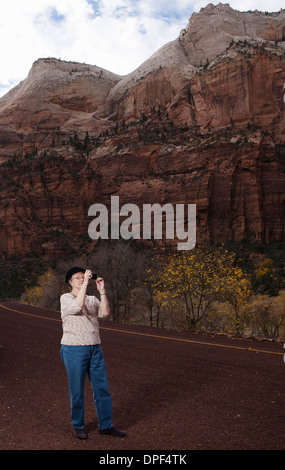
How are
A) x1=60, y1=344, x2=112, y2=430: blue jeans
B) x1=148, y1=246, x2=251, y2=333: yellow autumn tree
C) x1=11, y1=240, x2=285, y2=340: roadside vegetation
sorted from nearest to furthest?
x1=60, y1=344, x2=112, y2=430: blue jeans < x1=148, y1=246, x2=251, y2=333: yellow autumn tree < x1=11, y1=240, x2=285, y2=340: roadside vegetation

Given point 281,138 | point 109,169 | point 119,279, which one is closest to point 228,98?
point 281,138

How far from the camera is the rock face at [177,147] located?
63.0m

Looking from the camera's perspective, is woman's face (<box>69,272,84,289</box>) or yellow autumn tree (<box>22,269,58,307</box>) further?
yellow autumn tree (<box>22,269,58,307</box>)

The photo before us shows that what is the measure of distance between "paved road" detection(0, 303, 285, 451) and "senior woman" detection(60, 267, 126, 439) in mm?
208

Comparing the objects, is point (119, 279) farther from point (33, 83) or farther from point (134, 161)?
point (33, 83)

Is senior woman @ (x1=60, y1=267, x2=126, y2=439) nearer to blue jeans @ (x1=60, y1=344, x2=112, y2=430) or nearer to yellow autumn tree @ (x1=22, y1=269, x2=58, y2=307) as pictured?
blue jeans @ (x1=60, y1=344, x2=112, y2=430)

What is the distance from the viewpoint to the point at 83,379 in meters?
4.09

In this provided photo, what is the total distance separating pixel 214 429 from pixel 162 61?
96.1 meters

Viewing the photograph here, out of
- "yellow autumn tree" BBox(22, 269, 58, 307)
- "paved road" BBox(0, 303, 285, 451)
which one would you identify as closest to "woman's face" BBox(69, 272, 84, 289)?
"paved road" BBox(0, 303, 285, 451)

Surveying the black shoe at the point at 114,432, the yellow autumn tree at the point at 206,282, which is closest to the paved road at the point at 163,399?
the black shoe at the point at 114,432

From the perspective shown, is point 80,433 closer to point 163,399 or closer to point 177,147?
point 163,399

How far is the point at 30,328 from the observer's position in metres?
15.5

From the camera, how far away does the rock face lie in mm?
63031

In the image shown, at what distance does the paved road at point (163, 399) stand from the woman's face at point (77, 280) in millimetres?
1737
